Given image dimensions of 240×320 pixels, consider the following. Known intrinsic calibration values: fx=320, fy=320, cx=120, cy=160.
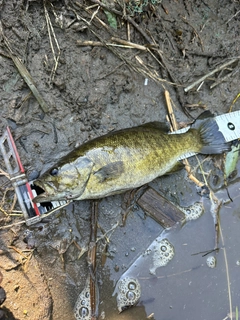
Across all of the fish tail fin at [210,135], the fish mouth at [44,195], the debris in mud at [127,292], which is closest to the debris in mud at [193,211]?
the fish tail fin at [210,135]

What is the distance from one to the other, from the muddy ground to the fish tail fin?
193 mm

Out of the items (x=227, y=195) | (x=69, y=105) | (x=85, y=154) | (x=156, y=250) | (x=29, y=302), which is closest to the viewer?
(x=85, y=154)

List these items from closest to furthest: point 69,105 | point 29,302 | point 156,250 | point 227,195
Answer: point 29,302
point 69,105
point 156,250
point 227,195

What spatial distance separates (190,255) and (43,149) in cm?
Answer: 199

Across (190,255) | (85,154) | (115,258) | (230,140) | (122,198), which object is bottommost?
(190,255)

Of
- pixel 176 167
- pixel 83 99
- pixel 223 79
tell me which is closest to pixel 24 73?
pixel 83 99

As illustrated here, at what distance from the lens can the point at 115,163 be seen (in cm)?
293

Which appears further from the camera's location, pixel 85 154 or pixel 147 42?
pixel 147 42

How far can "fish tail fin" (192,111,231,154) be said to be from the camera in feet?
11.4

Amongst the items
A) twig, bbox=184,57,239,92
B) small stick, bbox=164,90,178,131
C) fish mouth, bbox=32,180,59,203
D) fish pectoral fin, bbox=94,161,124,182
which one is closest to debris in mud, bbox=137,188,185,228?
fish pectoral fin, bbox=94,161,124,182

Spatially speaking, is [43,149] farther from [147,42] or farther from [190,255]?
[190,255]

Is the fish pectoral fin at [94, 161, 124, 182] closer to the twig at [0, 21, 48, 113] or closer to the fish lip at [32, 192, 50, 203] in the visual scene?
the fish lip at [32, 192, 50, 203]

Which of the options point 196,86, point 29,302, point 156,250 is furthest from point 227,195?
point 29,302

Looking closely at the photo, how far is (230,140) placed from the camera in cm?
363
